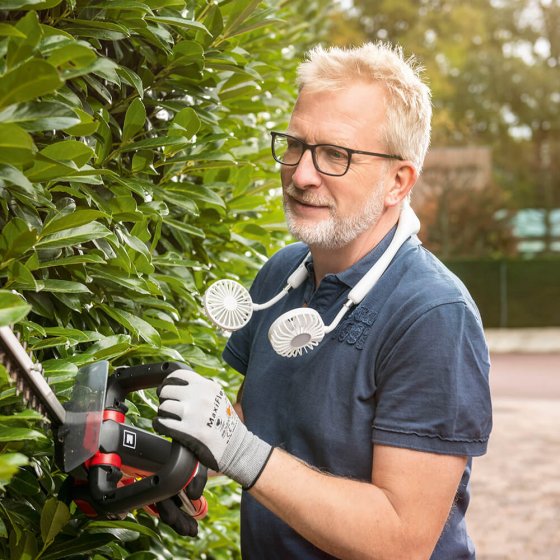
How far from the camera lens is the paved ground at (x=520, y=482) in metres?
6.46

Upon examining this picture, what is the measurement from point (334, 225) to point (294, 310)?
0.93 feet

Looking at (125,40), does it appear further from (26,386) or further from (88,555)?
(88,555)

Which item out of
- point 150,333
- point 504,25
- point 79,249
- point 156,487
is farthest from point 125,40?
point 504,25

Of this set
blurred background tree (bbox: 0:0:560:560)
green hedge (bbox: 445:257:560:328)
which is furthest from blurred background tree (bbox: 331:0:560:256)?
blurred background tree (bbox: 0:0:560:560)

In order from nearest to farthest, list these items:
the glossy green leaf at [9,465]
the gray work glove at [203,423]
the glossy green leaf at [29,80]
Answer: the glossy green leaf at [9,465] < the glossy green leaf at [29,80] < the gray work glove at [203,423]

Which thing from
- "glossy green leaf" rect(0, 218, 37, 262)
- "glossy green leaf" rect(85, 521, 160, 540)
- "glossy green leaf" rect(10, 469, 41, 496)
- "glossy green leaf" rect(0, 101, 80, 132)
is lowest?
"glossy green leaf" rect(85, 521, 160, 540)

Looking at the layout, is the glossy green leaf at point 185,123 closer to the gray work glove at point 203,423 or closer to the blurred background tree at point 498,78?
the gray work glove at point 203,423

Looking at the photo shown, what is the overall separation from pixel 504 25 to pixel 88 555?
35.2m

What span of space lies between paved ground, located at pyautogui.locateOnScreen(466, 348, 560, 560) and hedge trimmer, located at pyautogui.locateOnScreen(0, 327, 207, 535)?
16.3 feet

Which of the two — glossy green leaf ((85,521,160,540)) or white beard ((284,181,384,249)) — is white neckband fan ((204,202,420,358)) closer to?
white beard ((284,181,384,249))

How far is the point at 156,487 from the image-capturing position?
169cm

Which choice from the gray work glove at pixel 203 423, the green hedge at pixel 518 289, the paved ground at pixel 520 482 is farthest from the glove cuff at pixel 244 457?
the green hedge at pixel 518 289

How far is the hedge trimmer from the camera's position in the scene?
1692mm

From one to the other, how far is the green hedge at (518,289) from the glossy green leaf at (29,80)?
21.1m
